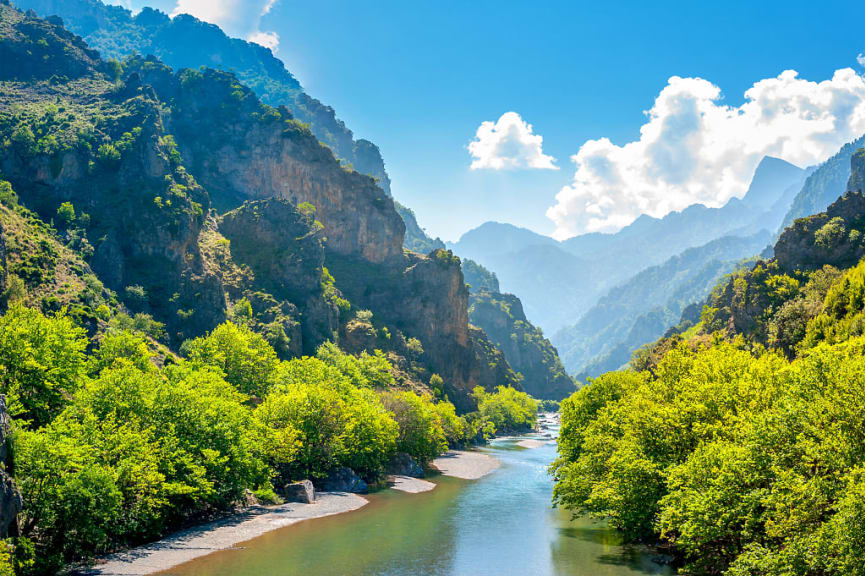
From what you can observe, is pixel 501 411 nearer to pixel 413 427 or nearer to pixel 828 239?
pixel 413 427

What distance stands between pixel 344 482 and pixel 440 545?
1099 inches

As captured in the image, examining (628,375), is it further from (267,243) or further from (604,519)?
(267,243)

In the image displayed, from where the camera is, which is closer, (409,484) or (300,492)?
(300,492)

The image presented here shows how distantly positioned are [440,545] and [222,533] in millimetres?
19008

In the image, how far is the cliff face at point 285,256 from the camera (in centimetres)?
14325

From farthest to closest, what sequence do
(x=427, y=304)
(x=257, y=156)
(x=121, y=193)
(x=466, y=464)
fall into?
(x=427, y=304) → (x=257, y=156) → (x=121, y=193) → (x=466, y=464)

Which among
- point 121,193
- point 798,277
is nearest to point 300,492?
point 798,277

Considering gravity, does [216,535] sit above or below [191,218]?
below

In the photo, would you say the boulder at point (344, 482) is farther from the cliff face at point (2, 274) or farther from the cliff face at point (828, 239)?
the cliff face at point (828, 239)

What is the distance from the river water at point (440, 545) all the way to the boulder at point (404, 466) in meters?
16.7

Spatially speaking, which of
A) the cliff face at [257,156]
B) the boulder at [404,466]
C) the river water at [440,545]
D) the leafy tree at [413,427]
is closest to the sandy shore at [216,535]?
the river water at [440,545]

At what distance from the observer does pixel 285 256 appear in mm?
148250

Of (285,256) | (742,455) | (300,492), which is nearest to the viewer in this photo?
(742,455)

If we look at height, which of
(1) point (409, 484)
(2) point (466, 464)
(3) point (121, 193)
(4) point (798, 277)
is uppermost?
(3) point (121, 193)
